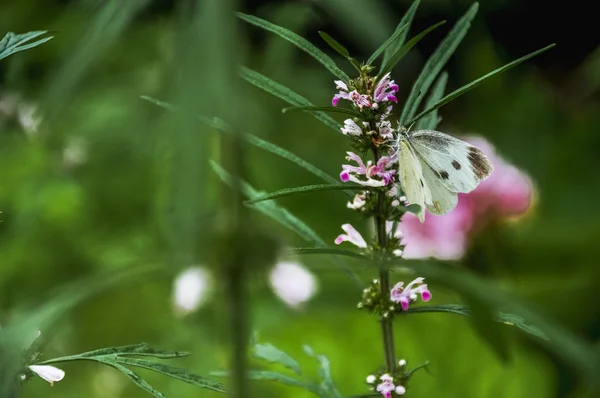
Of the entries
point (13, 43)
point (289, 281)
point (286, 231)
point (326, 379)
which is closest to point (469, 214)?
point (286, 231)

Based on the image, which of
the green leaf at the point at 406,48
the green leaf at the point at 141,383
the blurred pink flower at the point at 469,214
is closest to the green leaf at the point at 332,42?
the green leaf at the point at 406,48

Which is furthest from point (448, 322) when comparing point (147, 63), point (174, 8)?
point (174, 8)

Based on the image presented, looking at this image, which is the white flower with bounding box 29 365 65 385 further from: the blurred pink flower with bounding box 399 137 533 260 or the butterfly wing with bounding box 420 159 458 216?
the blurred pink flower with bounding box 399 137 533 260

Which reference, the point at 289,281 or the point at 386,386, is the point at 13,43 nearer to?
the point at 386,386

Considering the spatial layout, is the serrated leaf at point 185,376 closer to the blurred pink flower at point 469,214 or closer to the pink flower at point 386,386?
the pink flower at point 386,386

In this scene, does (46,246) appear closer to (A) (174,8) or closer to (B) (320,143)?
(B) (320,143)
